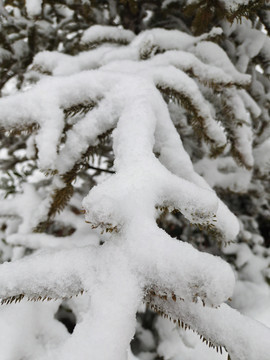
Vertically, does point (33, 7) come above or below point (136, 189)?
above

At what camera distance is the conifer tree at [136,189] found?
0.68 meters

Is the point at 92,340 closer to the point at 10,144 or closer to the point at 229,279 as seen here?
the point at 229,279

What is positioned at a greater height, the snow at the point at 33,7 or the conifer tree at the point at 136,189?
the snow at the point at 33,7

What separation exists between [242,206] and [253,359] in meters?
2.44

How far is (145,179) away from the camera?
0.85 meters

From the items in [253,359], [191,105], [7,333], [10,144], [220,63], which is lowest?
[10,144]

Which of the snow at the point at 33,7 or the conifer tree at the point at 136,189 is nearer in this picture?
the conifer tree at the point at 136,189

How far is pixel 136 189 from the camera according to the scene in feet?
2.67

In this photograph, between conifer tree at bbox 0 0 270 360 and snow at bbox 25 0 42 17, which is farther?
snow at bbox 25 0 42 17

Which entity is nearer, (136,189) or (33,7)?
(136,189)

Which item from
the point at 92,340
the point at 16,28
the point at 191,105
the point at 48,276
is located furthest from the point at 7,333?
the point at 16,28

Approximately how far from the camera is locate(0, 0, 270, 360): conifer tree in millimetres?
682

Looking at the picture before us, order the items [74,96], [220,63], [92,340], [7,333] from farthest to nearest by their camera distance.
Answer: [220,63]
[74,96]
[7,333]
[92,340]

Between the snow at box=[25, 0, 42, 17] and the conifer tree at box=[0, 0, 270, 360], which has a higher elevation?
the snow at box=[25, 0, 42, 17]
